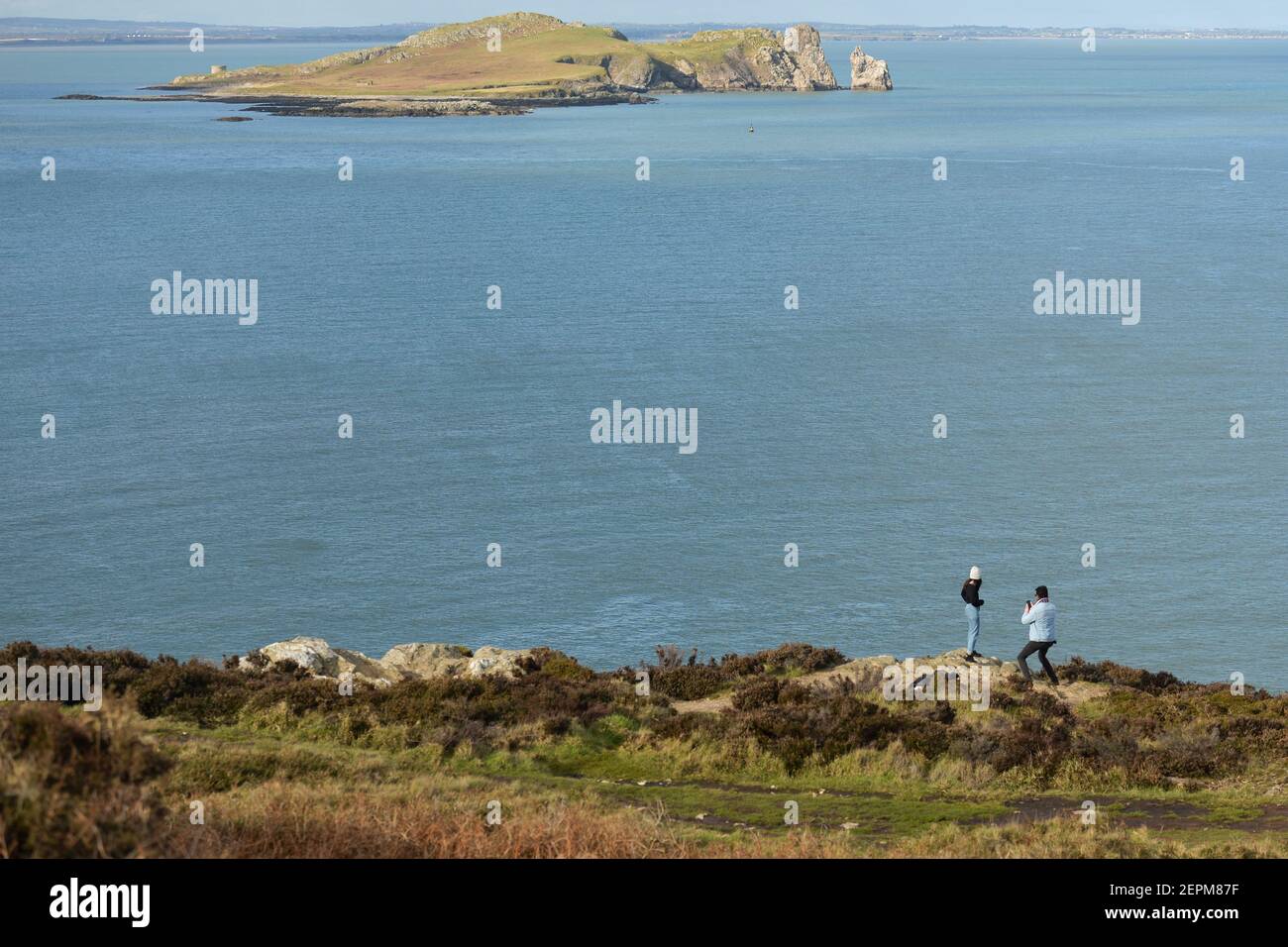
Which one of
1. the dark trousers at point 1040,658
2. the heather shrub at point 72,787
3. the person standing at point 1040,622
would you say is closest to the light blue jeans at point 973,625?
the dark trousers at point 1040,658

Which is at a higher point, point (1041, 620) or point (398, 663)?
point (1041, 620)

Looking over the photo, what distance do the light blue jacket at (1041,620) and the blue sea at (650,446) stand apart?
12.6m

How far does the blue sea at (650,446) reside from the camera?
37938 mm

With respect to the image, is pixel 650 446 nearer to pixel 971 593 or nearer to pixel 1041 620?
pixel 971 593

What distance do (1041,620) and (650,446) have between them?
32.7 m

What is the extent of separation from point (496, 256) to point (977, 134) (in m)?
103

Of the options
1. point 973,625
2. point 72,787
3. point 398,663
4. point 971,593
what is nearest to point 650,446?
point 398,663

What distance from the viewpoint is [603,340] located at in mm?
68562

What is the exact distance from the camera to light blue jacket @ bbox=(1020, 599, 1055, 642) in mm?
21609

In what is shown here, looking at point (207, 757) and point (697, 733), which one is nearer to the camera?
point (207, 757)

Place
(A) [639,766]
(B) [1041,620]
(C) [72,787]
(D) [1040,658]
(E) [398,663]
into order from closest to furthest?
(C) [72,787] → (A) [639,766] → (B) [1041,620] → (D) [1040,658] → (E) [398,663]

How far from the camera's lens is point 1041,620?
2167cm

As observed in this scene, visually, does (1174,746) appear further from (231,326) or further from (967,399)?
(231,326)
